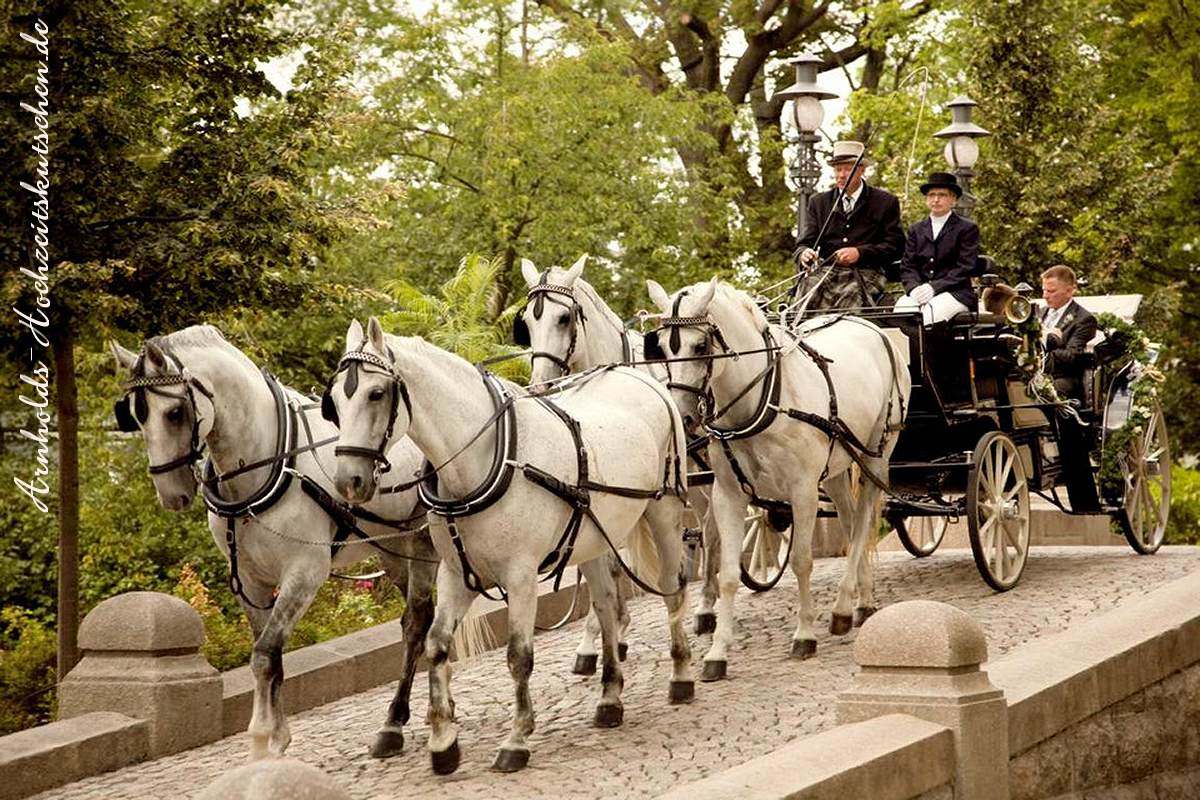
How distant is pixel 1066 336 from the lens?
1438 cm

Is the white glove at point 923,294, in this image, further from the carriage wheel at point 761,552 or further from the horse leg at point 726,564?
the horse leg at point 726,564

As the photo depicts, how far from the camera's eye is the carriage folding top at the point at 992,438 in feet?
41.7

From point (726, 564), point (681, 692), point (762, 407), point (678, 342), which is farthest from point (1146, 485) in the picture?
point (681, 692)

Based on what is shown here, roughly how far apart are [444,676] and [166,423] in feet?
6.15

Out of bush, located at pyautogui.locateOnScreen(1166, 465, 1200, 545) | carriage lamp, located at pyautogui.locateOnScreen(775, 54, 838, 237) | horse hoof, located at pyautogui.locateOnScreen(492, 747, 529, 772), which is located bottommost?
horse hoof, located at pyautogui.locateOnScreen(492, 747, 529, 772)

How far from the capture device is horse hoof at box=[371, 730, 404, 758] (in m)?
9.28

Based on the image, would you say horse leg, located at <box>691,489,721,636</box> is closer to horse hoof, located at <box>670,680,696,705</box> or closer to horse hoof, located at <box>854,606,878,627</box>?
horse hoof, located at <box>854,606,878,627</box>

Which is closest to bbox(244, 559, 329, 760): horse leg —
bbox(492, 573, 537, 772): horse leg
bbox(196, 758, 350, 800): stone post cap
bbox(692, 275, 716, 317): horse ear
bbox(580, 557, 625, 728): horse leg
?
bbox(492, 573, 537, 772): horse leg

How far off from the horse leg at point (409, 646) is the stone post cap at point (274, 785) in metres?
4.50

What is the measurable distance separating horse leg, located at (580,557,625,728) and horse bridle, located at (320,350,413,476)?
1.97 m

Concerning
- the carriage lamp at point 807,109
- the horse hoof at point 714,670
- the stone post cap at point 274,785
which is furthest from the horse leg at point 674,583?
the carriage lamp at point 807,109

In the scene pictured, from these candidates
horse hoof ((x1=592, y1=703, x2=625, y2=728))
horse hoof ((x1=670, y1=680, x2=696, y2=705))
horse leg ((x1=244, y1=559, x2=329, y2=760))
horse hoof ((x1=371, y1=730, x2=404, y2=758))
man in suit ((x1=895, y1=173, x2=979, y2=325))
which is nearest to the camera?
horse leg ((x1=244, y1=559, x2=329, y2=760))

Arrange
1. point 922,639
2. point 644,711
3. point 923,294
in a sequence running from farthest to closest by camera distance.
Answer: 1. point 923,294
2. point 644,711
3. point 922,639

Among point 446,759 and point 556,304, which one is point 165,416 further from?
point 556,304
